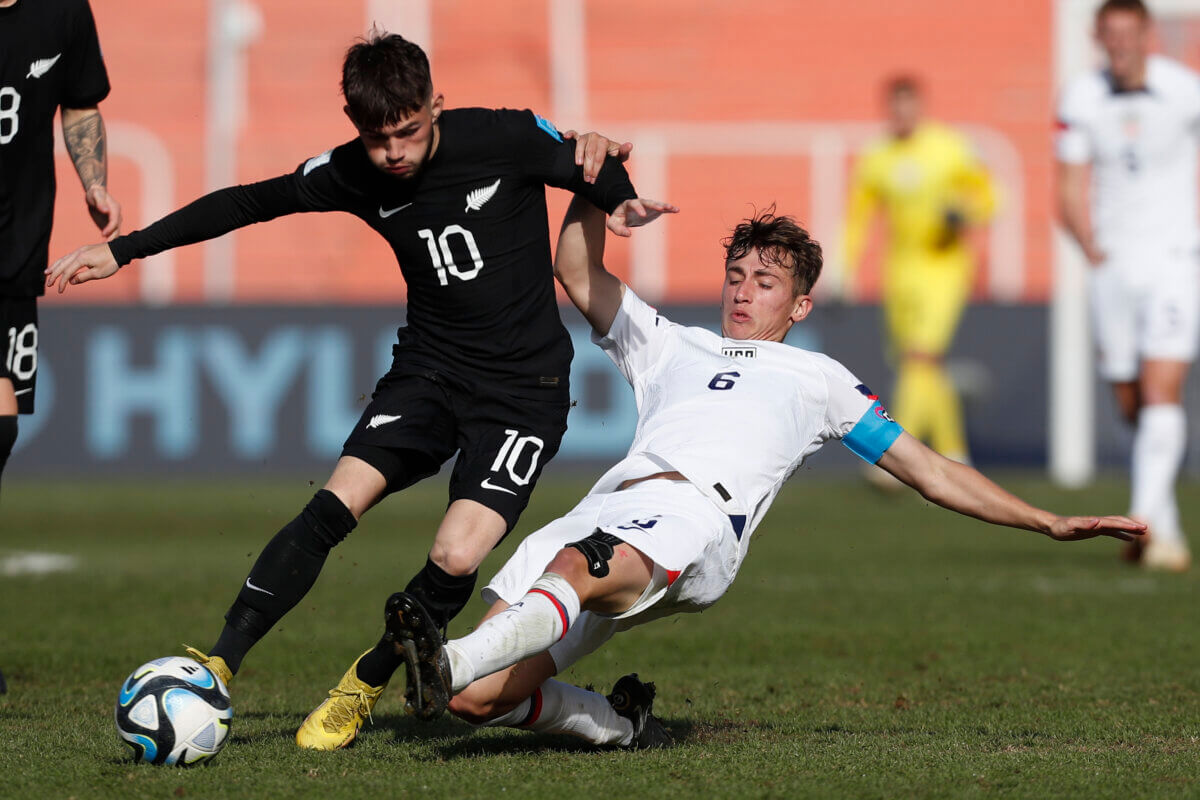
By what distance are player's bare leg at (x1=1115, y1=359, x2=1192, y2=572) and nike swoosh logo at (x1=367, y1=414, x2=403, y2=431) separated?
209 inches

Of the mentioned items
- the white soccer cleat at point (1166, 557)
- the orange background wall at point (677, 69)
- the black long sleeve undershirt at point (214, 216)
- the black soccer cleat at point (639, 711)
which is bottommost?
the white soccer cleat at point (1166, 557)

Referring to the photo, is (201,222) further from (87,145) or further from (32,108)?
(87,145)

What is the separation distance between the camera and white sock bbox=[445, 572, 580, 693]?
12.5ft

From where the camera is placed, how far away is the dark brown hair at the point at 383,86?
4453mm

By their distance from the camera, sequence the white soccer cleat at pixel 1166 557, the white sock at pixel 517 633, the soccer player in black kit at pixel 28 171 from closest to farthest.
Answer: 1. the white sock at pixel 517 633
2. the soccer player in black kit at pixel 28 171
3. the white soccer cleat at pixel 1166 557

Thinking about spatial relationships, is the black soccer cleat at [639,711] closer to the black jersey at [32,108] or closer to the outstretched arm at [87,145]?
the black jersey at [32,108]

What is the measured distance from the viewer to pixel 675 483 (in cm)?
444

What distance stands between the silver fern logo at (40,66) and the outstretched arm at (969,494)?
3.05 meters

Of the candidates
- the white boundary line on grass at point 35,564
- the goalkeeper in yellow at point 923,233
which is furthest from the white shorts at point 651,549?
the goalkeeper in yellow at point 923,233

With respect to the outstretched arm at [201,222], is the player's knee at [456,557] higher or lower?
lower

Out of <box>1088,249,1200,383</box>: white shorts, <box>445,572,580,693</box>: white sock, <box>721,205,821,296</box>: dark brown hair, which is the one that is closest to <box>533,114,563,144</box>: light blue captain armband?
<box>721,205,821,296</box>: dark brown hair

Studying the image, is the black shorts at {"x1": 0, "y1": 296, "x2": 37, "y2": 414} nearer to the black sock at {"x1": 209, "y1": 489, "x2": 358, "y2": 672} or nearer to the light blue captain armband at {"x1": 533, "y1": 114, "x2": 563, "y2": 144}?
the black sock at {"x1": 209, "y1": 489, "x2": 358, "y2": 672}

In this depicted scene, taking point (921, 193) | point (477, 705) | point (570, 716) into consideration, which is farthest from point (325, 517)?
point (921, 193)

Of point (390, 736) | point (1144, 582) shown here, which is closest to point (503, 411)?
point (390, 736)
